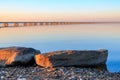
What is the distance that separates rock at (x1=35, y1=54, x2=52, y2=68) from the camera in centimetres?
1109

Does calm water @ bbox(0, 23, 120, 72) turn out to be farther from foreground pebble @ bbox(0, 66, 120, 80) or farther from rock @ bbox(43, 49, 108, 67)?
foreground pebble @ bbox(0, 66, 120, 80)

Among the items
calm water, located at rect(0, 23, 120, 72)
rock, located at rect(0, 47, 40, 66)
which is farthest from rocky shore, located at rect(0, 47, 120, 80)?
calm water, located at rect(0, 23, 120, 72)

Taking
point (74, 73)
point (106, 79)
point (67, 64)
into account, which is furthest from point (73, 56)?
point (106, 79)

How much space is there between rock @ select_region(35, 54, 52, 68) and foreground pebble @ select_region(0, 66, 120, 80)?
25cm

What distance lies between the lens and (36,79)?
9.35 metres

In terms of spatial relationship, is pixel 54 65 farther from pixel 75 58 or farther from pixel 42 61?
pixel 75 58

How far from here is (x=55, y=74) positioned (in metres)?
9.94

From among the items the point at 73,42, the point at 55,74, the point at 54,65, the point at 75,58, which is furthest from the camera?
the point at 73,42

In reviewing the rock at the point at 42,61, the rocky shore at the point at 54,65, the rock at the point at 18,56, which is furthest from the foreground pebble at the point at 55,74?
the rock at the point at 18,56

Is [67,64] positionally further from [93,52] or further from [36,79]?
[36,79]

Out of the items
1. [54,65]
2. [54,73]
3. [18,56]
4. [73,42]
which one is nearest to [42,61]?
[54,65]

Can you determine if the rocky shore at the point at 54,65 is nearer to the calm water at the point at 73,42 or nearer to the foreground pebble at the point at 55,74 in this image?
the foreground pebble at the point at 55,74

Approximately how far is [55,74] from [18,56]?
2.23 m

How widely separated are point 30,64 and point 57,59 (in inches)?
46.8
